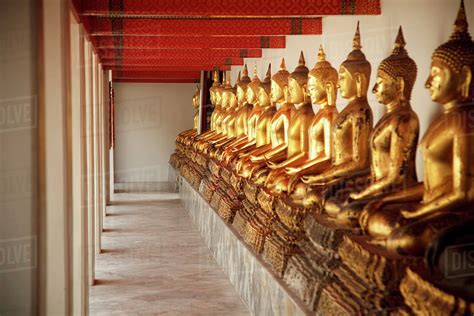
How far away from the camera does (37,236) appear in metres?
3.82

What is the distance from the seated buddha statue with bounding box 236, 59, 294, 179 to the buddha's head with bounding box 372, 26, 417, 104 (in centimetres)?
221

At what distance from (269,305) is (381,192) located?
1.53 metres

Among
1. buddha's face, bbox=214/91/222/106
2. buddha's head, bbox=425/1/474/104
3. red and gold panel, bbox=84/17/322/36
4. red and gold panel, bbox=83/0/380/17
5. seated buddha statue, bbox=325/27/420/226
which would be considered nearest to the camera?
buddha's head, bbox=425/1/474/104

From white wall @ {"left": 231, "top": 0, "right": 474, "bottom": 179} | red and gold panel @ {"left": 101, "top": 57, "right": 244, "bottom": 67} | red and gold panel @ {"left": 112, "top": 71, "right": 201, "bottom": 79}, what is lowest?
white wall @ {"left": 231, "top": 0, "right": 474, "bottom": 179}

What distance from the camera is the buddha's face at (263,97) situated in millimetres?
7010

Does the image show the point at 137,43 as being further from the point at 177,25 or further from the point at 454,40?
the point at 454,40

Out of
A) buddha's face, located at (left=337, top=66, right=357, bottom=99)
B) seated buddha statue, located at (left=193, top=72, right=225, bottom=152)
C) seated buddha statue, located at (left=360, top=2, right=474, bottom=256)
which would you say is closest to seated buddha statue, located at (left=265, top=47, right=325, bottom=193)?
buddha's face, located at (left=337, top=66, right=357, bottom=99)

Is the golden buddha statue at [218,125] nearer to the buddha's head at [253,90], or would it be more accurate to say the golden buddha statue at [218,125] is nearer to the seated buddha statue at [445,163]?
the buddha's head at [253,90]

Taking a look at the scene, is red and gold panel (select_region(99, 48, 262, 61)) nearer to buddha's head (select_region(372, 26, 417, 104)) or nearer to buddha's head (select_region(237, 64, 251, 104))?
buddha's head (select_region(237, 64, 251, 104))

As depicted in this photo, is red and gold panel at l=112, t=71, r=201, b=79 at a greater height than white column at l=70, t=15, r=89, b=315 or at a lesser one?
greater

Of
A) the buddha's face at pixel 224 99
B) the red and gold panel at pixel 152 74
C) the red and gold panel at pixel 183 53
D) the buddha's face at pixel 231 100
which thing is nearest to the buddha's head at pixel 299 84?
the red and gold panel at pixel 183 53

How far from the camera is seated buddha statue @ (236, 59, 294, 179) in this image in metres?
5.99

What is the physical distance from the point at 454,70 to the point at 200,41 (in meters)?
4.58

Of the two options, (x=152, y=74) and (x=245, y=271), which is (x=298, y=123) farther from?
(x=152, y=74)
